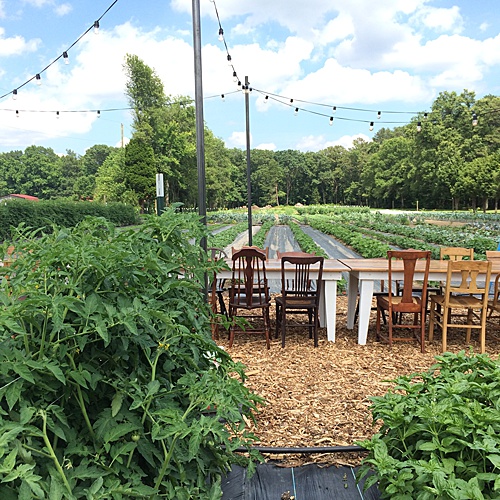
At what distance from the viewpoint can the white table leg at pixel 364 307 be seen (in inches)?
191

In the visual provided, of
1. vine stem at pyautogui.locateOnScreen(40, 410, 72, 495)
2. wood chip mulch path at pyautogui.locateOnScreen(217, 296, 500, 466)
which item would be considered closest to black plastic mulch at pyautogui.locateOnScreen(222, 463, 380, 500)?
wood chip mulch path at pyautogui.locateOnScreen(217, 296, 500, 466)

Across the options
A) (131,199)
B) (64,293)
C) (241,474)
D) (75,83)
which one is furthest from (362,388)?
(75,83)

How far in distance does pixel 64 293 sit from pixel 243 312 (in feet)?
15.5

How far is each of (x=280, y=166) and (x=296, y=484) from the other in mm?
66320

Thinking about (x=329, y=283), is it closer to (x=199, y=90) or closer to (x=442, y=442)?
(x=199, y=90)

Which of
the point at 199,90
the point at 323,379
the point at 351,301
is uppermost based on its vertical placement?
the point at 199,90

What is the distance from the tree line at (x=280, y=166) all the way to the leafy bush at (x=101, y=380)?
24864 millimetres

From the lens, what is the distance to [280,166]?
220 feet

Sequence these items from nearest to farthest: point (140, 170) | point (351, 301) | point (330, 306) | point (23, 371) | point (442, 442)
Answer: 1. point (23, 371)
2. point (442, 442)
3. point (330, 306)
4. point (351, 301)
5. point (140, 170)

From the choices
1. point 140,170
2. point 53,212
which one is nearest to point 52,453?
point 53,212

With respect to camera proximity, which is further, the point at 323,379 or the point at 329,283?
the point at 329,283

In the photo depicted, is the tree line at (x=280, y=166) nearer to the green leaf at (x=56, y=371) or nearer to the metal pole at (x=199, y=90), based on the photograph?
the metal pole at (x=199, y=90)

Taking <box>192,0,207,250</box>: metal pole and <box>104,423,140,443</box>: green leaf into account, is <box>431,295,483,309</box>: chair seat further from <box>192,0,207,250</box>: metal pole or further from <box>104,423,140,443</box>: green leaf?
<box>104,423,140,443</box>: green leaf

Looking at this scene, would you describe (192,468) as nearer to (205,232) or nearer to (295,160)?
(205,232)
